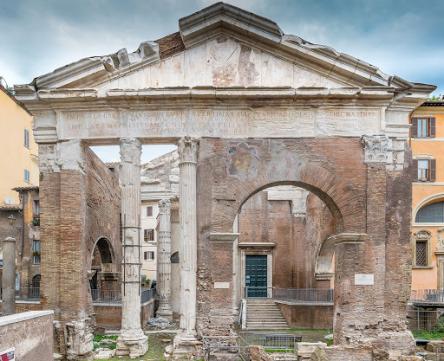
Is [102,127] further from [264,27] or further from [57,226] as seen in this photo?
[264,27]

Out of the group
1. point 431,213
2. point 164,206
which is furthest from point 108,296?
point 431,213

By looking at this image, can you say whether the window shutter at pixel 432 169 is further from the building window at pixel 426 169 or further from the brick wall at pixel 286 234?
the brick wall at pixel 286 234

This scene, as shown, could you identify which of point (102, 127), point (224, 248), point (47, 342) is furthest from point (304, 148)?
point (47, 342)

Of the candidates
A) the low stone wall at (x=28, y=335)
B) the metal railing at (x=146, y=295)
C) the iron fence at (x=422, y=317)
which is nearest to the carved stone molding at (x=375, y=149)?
the iron fence at (x=422, y=317)

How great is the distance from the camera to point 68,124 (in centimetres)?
1216

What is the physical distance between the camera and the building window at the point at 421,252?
23.1 m

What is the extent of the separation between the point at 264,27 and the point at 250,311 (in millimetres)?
10975

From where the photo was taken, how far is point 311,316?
1664cm

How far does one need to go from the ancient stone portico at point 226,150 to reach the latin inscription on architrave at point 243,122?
0.09 ft

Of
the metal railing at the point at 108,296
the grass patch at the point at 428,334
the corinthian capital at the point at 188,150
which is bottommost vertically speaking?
the grass patch at the point at 428,334

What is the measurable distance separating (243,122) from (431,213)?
49.3ft

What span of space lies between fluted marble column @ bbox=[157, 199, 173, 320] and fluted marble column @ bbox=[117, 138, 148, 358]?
6.57 m

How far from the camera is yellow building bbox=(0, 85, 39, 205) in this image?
27281mm

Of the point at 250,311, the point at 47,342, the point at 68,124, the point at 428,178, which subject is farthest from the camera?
the point at 428,178
